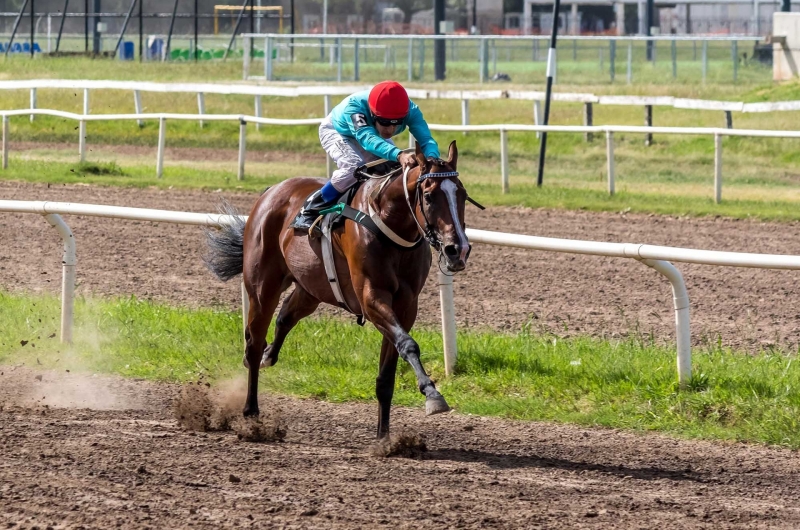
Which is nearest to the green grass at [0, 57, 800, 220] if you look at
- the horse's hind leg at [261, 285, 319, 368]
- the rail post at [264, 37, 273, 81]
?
the rail post at [264, 37, 273, 81]

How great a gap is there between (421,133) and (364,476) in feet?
6.00

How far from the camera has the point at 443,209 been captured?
18.0 ft

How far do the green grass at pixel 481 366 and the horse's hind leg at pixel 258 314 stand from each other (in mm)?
553

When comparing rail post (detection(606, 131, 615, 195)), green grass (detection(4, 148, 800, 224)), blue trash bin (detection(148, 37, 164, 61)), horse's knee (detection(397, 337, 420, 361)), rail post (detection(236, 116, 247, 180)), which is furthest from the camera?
blue trash bin (detection(148, 37, 164, 61))

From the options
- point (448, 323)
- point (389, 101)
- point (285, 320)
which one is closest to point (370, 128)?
point (389, 101)

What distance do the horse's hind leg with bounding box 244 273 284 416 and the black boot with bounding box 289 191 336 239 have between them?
51 cm

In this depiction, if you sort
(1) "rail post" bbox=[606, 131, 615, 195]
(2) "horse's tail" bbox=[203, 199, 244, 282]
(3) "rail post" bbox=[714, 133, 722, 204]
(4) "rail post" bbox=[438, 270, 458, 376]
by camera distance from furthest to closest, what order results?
(1) "rail post" bbox=[606, 131, 615, 195]
(3) "rail post" bbox=[714, 133, 722, 204]
(2) "horse's tail" bbox=[203, 199, 244, 282]
(4) "rail post" bbox=[438, 270, 458, 376]

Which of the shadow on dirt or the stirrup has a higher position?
the stirrup

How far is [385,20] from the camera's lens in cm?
5478

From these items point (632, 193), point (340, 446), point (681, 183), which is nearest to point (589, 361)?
point (340, 446)

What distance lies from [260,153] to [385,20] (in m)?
34.3

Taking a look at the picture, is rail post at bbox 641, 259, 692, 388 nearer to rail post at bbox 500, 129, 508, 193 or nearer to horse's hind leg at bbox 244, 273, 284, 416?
horse's hind leg at bbox 244, 273, 284, 416

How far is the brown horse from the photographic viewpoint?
218 inches

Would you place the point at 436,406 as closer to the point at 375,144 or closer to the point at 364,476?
the point at 364,476
